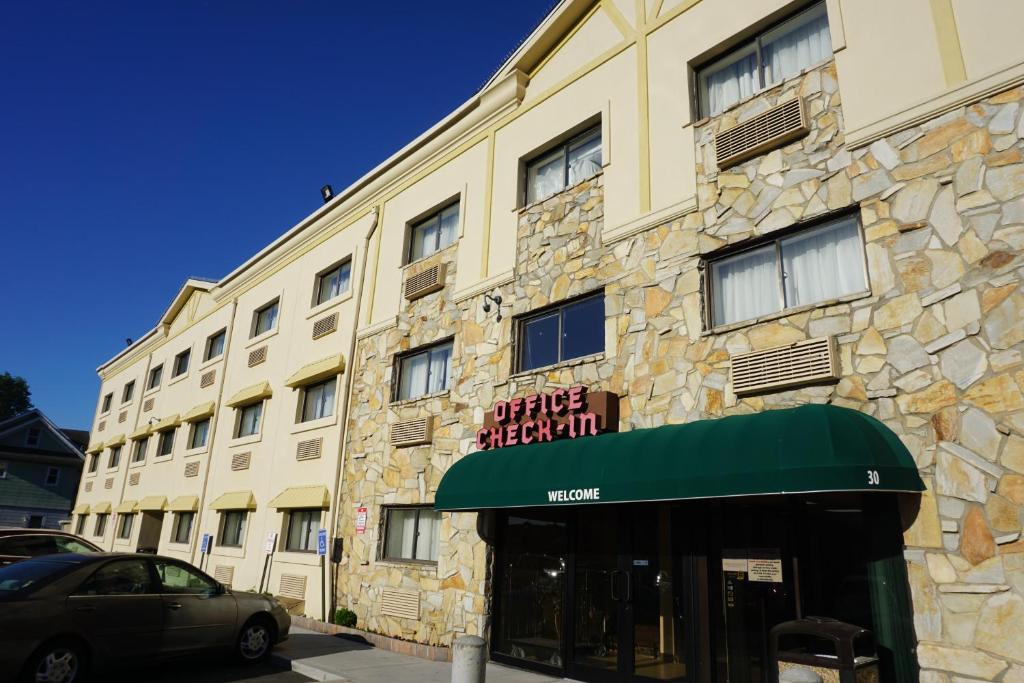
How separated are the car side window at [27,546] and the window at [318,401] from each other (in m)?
6.21

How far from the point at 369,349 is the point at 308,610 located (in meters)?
6.09

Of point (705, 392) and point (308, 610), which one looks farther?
point (308, 610)

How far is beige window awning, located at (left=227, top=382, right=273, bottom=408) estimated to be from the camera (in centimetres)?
1988

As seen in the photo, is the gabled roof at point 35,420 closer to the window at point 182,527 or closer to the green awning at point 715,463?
the window at point 182,527

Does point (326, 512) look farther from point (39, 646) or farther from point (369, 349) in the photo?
point (39, 646)

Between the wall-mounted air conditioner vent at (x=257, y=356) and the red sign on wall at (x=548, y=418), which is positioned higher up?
the wall-mounted air conditioner vent at (x=257, y=356)

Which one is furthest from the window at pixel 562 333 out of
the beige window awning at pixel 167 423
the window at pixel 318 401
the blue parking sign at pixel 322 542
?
the beige window awning at pixel 167 423

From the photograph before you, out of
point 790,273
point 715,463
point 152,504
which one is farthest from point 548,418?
point 152,504

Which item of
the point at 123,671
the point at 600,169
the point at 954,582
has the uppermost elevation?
the point at 600,169

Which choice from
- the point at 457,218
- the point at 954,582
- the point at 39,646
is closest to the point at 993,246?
the point at 954,582

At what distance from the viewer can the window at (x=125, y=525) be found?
1093 inches

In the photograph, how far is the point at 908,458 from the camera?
7125 millimetres

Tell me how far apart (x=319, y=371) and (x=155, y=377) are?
1784 cm

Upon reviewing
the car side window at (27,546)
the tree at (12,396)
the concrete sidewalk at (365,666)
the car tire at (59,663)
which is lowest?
the concrete sidewalk at (365,666)
